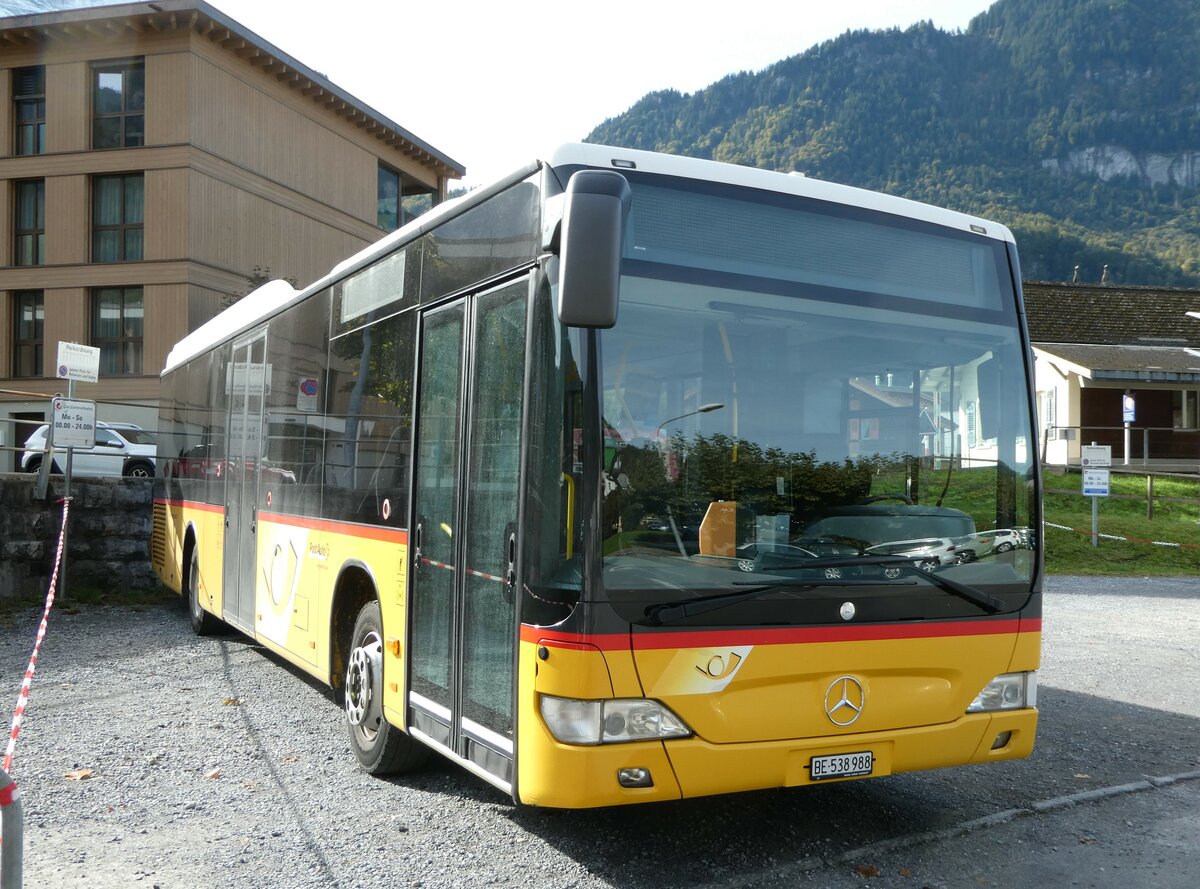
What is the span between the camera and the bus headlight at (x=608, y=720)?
13.7ft

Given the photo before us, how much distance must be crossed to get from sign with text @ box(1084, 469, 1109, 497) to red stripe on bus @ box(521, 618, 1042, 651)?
16983 millimetres

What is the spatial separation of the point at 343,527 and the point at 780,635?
10.3 feet

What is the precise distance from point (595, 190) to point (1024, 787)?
429 cm

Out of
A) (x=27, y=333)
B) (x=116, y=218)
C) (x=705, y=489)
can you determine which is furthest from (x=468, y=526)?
(x=27, y=333)

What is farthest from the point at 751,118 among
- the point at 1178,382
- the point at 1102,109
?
the point at 1178,382

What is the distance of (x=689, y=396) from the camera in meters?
4.45

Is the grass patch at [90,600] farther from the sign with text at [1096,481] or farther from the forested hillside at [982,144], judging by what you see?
the forested hillside at [982,144]

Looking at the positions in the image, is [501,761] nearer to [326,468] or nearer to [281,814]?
[281,814]

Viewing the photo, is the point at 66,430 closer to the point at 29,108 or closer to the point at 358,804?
the point at 358,804

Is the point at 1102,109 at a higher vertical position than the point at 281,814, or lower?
higher

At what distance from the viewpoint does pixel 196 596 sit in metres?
11.4

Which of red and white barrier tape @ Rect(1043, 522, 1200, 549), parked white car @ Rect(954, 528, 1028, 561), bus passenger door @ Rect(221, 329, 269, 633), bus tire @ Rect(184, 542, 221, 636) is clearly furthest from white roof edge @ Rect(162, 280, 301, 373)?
red and white barrier tape @ Rect(1043, 522, 1200, 549)

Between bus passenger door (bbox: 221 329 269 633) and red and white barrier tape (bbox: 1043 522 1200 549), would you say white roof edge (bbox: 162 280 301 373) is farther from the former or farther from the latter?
red and white barrier tape (bbox: 1043 522 1200 549)

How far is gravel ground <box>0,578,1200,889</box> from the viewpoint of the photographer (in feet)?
15.7
